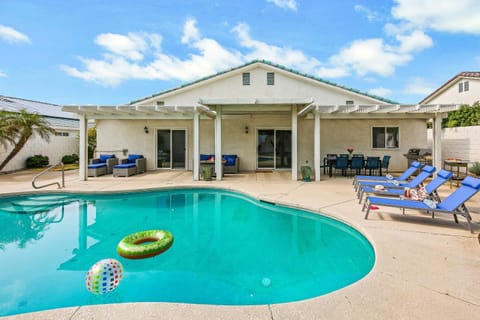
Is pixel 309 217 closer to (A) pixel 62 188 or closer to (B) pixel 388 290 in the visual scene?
(B) pixel 388 290

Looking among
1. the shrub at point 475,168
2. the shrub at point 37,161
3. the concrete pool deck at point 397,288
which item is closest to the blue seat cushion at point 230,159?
the concrete pool deck at point 397,288

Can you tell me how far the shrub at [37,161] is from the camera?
47.5 feet

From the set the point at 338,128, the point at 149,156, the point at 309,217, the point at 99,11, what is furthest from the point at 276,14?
the point at 309,217

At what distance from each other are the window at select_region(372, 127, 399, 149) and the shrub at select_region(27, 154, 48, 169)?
18.9 meters

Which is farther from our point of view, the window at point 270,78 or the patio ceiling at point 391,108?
the window at point 270,78

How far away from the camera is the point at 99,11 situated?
11.2 meters

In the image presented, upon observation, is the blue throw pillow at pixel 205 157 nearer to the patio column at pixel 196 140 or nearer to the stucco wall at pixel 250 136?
the stucco wall at pixel 250 136

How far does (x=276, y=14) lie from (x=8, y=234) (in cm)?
1362

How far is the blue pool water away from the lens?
3.34m

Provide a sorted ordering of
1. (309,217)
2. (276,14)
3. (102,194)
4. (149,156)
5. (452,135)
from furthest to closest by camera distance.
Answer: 1. (149,156)
2. (276,14)
3. (452,135)
4. (102,194)
5. (309,217)

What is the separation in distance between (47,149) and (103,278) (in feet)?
54.1

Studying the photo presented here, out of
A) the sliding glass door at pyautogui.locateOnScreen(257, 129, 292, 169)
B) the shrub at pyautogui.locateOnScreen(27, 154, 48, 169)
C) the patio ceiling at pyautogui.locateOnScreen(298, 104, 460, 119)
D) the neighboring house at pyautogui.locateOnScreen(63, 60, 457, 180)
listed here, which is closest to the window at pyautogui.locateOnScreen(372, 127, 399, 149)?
the neighboring house at pyautogui.locateOnScreen(63, 60, 457, 180)

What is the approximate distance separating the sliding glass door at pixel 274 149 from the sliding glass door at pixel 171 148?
4141 mm

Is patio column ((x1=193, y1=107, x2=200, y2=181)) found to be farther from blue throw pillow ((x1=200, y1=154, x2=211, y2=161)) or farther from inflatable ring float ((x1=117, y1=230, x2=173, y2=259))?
inflatable ring float ((x1=117, y1=230, x2=173, y2=259))
